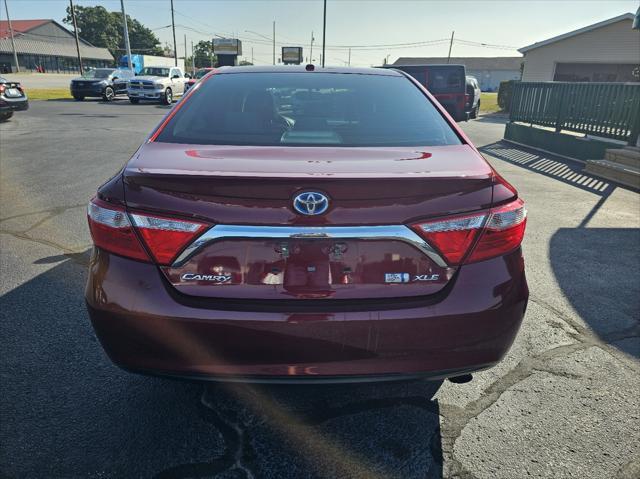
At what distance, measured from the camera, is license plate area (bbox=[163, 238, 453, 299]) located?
1613 mm

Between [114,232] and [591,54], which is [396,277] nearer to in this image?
[114,232]

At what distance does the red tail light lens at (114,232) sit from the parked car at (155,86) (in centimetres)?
2590

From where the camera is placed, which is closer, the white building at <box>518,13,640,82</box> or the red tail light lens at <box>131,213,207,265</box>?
the red tail light lens at <box>131,213,207,265</box>

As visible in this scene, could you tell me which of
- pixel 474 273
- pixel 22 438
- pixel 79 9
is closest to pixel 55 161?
pixel 22 438

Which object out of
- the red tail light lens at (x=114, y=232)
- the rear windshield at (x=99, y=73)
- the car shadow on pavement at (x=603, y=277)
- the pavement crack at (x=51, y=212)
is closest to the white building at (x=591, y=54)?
the car shadow on pavement at (x=603, y=277)

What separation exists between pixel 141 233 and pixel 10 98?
15864mm

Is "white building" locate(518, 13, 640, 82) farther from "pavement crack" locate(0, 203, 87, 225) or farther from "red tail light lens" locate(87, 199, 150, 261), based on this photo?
"red tail light lens" locate(87, 199, 150, 261)

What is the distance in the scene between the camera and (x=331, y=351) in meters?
1.69

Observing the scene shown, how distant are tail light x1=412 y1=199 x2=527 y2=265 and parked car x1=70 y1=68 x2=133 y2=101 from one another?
2880 cm

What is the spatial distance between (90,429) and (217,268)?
1.19 m

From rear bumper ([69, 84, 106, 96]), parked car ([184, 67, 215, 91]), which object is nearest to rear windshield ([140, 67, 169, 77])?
parked car ([184, 67, 215, 91])

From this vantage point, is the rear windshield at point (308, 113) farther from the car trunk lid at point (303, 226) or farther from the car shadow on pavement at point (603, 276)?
the car shadow on pavement at point (603, 276)

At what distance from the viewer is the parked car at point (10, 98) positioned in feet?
45.6

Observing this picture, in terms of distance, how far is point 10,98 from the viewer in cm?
1414
